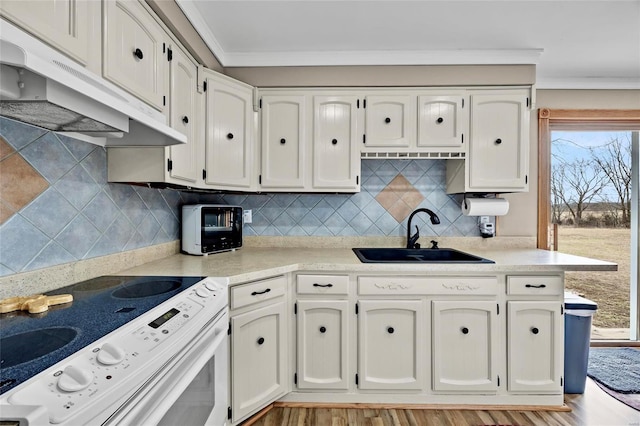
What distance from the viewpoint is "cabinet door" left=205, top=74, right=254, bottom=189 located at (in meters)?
2.00

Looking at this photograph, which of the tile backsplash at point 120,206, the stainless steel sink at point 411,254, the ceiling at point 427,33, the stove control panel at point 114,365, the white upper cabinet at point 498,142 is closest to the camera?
the stove control panel at point 114,365

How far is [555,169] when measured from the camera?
2729mm

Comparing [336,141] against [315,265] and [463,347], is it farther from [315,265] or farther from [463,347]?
[463,347]

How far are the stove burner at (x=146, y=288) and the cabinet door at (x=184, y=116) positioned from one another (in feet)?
1.82

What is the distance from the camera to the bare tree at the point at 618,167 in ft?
9.00

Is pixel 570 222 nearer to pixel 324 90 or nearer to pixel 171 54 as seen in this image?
pixel 324 90

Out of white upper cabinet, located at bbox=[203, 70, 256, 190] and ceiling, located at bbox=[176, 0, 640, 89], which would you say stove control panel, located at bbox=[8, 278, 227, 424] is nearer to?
white upper cabinet, located at bbox=[203, 70, 256, 190]

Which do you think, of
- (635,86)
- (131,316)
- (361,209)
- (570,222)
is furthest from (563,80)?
(131,316)

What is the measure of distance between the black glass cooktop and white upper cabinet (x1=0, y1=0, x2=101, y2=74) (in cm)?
83

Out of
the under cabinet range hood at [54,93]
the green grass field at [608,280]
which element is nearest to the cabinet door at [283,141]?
the under cabinet range hood at [54,93]

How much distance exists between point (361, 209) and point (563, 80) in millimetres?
1971

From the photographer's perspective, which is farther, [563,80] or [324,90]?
[563,80]

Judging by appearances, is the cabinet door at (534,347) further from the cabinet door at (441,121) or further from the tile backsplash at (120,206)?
the cabinet door at (441,121)

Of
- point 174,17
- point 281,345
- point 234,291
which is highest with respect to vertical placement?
point 174,17
